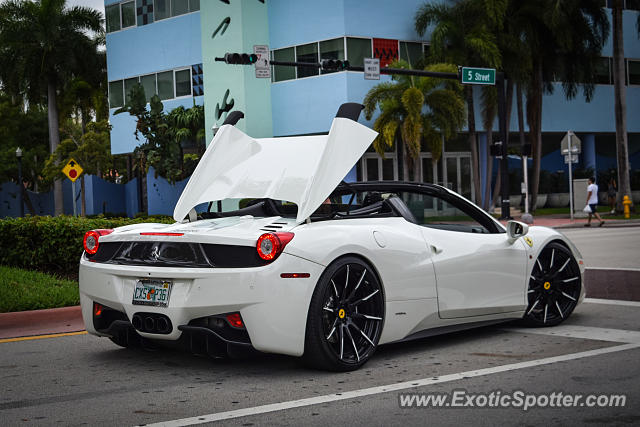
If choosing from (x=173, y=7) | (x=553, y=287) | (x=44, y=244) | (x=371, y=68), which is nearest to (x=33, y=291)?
(x=44, y=244)

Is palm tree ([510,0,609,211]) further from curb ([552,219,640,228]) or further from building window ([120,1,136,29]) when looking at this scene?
building window ([120,1,136,29])

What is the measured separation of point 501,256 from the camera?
22.6ft

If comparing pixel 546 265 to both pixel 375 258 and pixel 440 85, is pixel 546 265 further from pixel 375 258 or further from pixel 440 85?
pixel 440 85

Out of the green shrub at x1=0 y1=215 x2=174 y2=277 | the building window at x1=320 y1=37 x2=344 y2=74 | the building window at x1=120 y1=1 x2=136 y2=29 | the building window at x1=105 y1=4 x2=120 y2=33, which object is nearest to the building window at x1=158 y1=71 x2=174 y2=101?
the building window at x1=120 y1=1 x2=136 y2=29

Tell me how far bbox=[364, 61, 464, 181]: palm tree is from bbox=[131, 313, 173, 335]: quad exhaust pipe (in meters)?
25.2

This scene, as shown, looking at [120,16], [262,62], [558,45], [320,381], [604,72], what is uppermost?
[120,16]

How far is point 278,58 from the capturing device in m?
34.6

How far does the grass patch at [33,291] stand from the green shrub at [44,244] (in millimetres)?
694

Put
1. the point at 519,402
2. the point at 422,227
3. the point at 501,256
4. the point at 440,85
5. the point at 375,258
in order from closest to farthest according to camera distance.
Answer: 1. the point at 519,402
2. the point at 375,258
3. the point at 422,227
4. the point at 501,256
5. the point at 440,85

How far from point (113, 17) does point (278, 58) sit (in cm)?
1223

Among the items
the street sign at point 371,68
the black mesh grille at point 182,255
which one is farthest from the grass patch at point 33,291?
the street sign at point 371,68

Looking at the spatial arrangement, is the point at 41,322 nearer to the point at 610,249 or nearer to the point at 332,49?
the point at 610,249

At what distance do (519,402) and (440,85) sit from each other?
1161 inches

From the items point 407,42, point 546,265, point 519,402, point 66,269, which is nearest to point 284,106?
point 407,42
